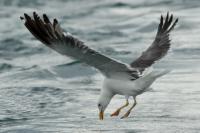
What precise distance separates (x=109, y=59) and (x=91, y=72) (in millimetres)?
5363

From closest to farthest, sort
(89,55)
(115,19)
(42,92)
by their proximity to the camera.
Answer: (89,55), (42,92), (115,19)

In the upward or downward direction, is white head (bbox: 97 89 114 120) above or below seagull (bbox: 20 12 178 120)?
below

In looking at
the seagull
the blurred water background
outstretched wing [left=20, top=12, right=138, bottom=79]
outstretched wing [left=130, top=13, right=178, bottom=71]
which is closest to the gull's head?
the seagull

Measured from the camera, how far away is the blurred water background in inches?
392

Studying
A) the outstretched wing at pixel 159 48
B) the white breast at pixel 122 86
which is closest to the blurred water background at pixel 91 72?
the outstretched wing at pixel 159 48

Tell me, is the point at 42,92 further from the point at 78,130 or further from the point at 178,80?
the point at 78,130

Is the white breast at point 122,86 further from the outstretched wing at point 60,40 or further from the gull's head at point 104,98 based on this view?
the outstretched wing at point 60,40

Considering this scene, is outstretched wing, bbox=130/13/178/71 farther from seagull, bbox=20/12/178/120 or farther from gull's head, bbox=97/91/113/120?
gull's head, bbox=97/91/113/120

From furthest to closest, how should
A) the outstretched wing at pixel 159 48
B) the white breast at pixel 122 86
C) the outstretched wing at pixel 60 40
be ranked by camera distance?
the outstretched wing at pixel 159 48, the white breast at pixel 122 86, the outstretched wing at pixel 60 40

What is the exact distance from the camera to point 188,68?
45.0ft

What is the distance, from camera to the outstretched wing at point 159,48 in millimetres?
10430

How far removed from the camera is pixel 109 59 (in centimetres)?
902

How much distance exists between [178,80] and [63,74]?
9.32 feet

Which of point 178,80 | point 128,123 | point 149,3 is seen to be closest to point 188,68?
point 178,80
